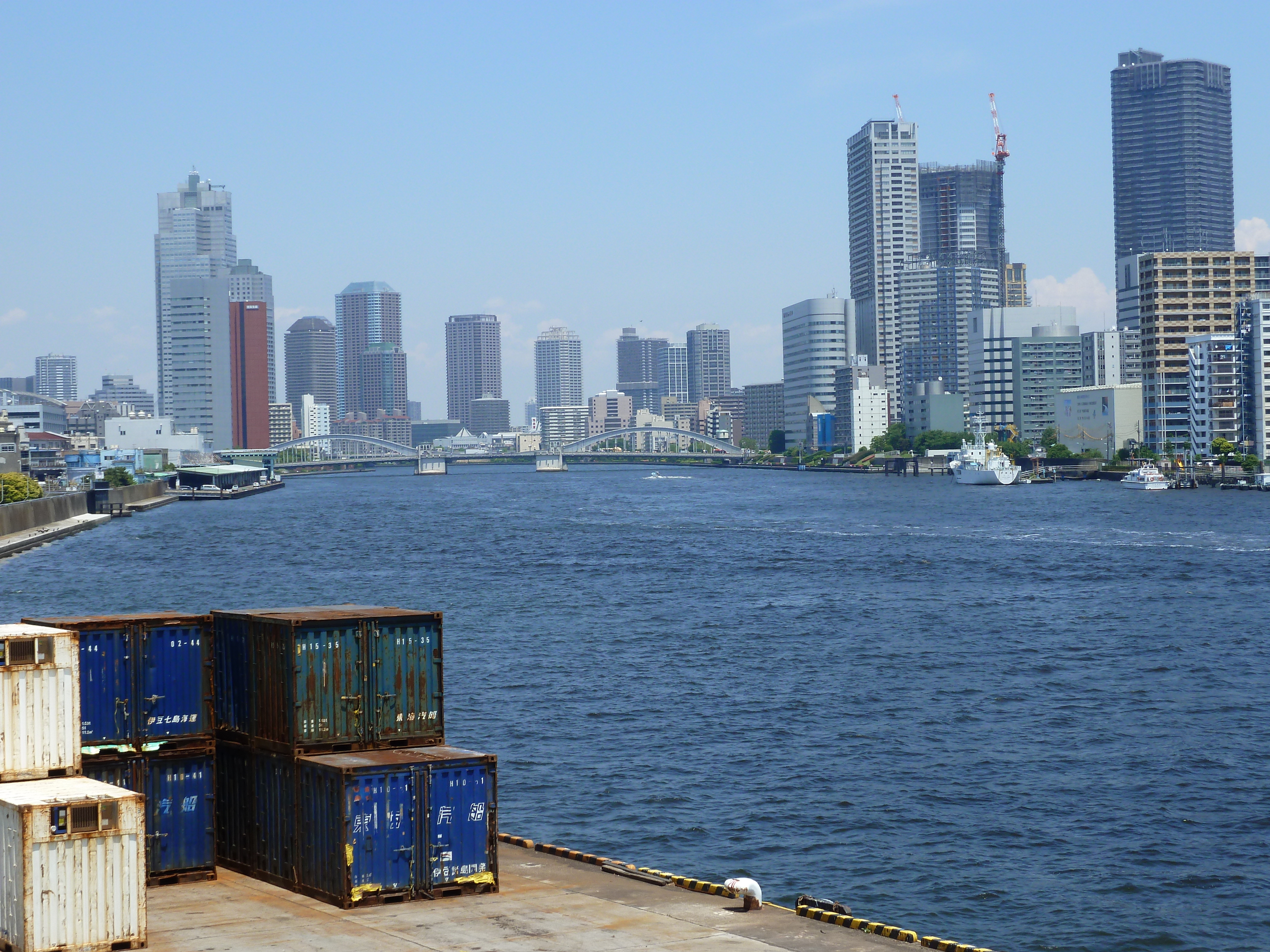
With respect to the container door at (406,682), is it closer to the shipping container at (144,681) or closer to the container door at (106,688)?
the shipping container at (144,681)

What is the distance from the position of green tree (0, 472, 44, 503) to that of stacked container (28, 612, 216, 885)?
110 m

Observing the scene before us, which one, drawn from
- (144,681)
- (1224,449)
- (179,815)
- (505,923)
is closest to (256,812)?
(179,815)

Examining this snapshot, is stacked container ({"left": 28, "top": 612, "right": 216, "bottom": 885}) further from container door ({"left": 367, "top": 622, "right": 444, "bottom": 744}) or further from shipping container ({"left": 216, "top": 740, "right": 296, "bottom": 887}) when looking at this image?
container door ({"left": 367, "top": 622, "right": 444, "bottom": 744})

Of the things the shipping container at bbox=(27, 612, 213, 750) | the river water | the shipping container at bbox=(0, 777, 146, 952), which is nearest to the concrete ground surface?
the shipping container at bbox=(0, 777, 146, 952)

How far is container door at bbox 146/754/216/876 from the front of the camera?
21.0 metres

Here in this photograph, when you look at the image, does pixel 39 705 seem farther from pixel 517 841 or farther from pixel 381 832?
pixel 517 841

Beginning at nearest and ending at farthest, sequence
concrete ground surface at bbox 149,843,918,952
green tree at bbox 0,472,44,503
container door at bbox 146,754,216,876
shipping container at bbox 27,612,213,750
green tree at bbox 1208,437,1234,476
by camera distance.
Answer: concrete ground surface at bbox 149,843,918,952 → container door at bbox 146,754,216,876 → shipping container at bbox 27,612,213,750 → green tree at bbox 0,472,44,503 → green tree at bbox 1208,437,1234,476

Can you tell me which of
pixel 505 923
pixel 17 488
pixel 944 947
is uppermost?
pixel 17 488

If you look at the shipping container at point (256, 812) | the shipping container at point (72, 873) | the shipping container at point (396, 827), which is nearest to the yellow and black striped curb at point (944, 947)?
the shipping container at point (396, 827)

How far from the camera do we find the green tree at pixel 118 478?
185875 millimetres

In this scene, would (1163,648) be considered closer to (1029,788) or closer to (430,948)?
(1029,788)

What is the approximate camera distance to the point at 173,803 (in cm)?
2122

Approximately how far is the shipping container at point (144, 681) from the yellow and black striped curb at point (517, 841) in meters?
5.61

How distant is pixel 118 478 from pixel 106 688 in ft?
576
